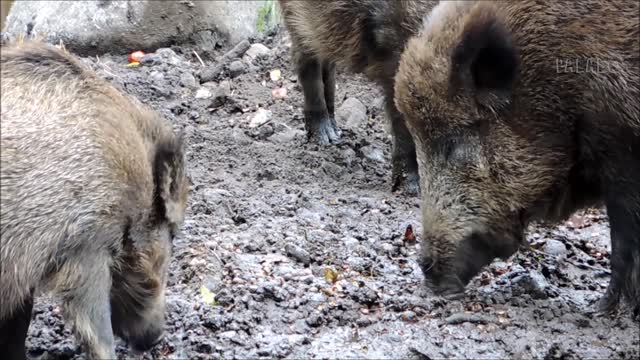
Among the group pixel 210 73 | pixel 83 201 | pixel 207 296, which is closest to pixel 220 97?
pixel 210 73

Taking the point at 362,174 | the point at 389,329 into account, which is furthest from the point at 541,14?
the point at 362,174

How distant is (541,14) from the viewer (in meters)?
4.48

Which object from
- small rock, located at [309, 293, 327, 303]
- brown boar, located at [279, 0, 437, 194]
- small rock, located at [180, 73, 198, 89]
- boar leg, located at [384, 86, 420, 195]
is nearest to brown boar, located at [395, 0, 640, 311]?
small rock, located at [309, 293, 327, 303]

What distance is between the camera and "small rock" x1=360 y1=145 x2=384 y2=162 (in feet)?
23.1

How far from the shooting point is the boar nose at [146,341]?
429 cm

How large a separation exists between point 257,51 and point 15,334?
14.8 ft

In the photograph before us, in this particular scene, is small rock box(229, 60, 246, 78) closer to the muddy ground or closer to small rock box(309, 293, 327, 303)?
the muddy ground

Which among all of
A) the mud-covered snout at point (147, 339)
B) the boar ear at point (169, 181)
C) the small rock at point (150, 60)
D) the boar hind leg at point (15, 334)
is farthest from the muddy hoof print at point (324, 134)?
the boar hind leg at point (15, 334)

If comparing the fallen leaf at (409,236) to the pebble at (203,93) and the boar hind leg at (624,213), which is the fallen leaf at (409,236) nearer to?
the boar hind leg at (624,213)

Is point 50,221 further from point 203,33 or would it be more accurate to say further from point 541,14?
point 203,33

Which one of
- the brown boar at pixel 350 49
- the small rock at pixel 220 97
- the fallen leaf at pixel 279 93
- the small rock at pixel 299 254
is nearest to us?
the small rock at pixel 299 254

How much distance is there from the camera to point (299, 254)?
5.20 meters

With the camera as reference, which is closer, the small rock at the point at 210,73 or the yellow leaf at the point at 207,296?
the yellow leaf at the point at 207,296

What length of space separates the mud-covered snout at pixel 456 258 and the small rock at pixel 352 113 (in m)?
2.88
